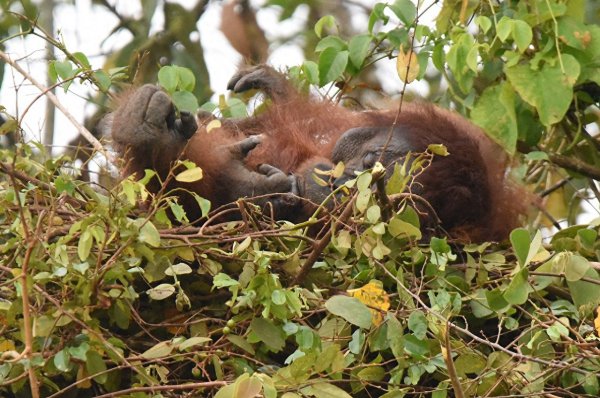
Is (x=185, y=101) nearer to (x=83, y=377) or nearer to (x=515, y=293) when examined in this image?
(x=83, y=377)

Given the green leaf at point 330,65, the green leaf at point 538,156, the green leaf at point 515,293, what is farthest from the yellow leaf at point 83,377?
the green leaf at point 538,156

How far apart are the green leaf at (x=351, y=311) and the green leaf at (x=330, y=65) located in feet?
3.36

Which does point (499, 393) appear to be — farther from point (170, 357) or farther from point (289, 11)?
point (289, 11)

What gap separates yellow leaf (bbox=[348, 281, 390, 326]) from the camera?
7.04 feet

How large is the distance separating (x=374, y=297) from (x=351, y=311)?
0.51 ft

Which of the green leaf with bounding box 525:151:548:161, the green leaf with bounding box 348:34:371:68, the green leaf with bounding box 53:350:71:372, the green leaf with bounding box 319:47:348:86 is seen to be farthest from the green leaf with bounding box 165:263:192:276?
the green leaf with bounding box 525:151:548:161

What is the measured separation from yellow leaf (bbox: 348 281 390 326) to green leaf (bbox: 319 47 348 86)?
885mm

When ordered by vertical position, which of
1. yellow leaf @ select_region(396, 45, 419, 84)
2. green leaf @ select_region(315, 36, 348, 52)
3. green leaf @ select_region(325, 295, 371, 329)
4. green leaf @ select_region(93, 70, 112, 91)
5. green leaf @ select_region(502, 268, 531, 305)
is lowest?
green leaf @ select_region(502, 268, 531, 305)

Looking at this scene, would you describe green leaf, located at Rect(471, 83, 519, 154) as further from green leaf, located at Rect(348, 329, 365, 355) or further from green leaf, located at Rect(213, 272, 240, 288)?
green leaf, located at Rect(213, 272, 240, 288)

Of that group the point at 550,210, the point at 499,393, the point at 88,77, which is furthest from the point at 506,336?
the point at 550,210

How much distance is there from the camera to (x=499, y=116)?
287 cm

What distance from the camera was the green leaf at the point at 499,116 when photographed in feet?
9.27

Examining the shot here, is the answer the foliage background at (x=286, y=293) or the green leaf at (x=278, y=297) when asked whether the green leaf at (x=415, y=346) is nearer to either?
the foliage background at (x=286, y=293)

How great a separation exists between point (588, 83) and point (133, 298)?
1.62 m
